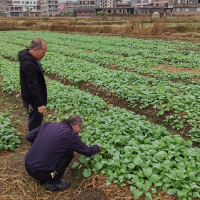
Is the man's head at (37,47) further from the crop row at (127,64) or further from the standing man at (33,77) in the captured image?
the crop row at (127,64)

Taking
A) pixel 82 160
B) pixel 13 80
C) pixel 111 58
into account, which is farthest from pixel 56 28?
pixel 82 160

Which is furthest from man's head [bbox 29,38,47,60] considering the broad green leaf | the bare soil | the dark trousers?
the broad green leaf

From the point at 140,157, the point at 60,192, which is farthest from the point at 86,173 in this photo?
the point at 140,157

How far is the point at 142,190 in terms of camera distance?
11.5ft

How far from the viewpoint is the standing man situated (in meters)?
4.35

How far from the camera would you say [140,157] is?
403cm

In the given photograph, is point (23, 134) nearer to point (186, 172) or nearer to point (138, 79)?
point (186, 172)

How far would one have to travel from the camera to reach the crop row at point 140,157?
11.5 feet

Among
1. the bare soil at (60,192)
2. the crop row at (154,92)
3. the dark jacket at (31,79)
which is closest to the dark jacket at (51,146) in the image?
the bare soil at (60,192)

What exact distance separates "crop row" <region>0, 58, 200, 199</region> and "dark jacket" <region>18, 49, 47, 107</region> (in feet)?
4.55

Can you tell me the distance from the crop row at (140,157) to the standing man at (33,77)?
4.22 ft

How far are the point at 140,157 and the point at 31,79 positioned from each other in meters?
2.62

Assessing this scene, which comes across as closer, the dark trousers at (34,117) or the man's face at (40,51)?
the man's face at (40,51)

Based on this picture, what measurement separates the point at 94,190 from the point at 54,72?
8.17 m
